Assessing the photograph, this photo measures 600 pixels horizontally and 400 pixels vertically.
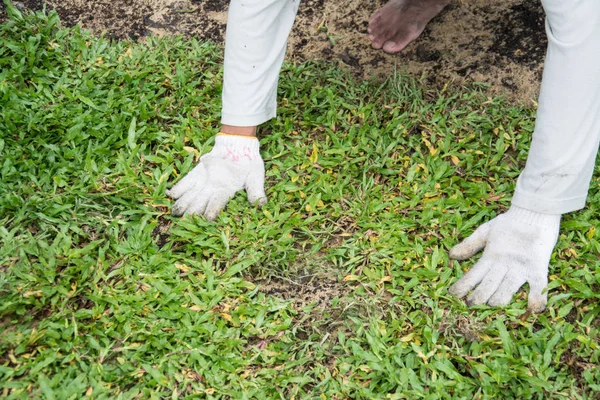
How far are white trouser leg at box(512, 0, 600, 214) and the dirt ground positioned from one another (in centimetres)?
91

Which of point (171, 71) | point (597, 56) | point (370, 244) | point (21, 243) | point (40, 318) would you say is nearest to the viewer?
point (597, 56)

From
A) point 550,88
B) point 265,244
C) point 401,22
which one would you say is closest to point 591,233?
point 550,88

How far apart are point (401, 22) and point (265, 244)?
1482 millimetres

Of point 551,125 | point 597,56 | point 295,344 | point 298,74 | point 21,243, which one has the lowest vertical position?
point 295,344

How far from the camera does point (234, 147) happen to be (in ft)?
9.11

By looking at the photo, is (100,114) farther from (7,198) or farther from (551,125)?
(551,125)

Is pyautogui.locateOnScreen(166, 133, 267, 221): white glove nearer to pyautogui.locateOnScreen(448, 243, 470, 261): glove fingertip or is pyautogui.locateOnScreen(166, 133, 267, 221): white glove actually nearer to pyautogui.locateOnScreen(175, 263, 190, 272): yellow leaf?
pyautogui.locateOnScreen(175, 263, 190, 272): yellow leaf

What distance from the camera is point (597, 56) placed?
2186 mm

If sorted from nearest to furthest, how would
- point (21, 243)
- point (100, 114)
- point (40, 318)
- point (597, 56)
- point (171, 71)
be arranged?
1. point (597, 56)
2. point (40, 318)
3. point (21, 243)
4. point (100, 114)
5. point (171, 71)

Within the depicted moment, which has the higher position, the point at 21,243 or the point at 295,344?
the point at 21,243

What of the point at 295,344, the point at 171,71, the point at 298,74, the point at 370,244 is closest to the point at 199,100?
the point at 171,71

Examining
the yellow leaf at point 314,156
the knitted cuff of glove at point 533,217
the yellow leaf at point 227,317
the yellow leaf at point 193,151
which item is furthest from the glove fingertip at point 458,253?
the yellow leaf at point 193,151

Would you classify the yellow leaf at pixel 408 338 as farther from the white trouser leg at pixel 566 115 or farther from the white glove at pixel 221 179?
the white glove at pixel 221 179

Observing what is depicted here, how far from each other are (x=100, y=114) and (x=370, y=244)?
4.51 ft
